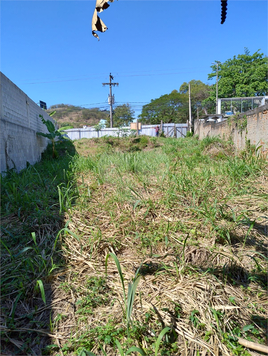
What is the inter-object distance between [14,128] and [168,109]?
1270 inches

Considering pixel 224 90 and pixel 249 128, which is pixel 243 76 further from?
pixel 249 128

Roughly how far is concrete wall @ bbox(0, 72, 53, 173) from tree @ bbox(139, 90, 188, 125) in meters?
28.7

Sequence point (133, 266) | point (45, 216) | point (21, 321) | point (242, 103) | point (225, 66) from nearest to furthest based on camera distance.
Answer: point (21, 321) < point (133, 266) < point (45, 216) < point (242, 103) < point (225, 66)

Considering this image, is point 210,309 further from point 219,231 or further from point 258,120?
point 258,120

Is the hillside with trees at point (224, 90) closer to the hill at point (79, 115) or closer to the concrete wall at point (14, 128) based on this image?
the concrete wall at point (14, 128)

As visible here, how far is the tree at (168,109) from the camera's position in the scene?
33.7 meters

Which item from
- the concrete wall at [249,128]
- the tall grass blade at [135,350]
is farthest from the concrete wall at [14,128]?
the concrete wall at [249,128]

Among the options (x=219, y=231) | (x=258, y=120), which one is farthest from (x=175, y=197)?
(x=258, y=120)

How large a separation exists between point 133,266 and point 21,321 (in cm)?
92

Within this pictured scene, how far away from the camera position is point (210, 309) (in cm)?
165

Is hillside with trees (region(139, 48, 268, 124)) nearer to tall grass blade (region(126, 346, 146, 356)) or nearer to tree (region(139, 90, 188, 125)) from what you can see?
tree (region(139, 90, 188, 125))

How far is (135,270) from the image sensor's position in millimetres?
2025

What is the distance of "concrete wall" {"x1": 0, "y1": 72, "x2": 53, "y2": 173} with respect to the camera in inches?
161

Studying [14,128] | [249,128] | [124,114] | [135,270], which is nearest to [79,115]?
[124,114]
